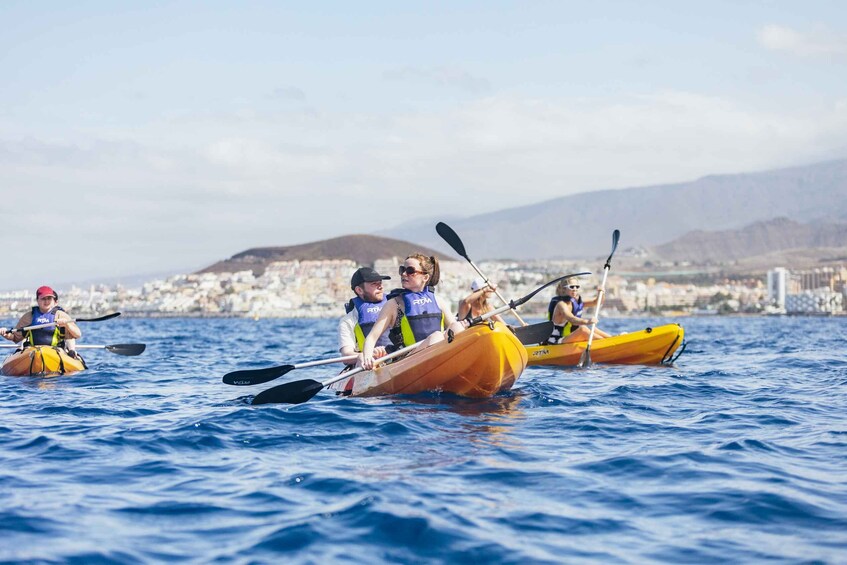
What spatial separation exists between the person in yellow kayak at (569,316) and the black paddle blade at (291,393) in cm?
672

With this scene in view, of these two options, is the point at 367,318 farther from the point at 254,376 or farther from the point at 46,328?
the point at 46,328

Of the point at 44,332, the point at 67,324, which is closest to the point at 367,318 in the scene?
the point at 67,324

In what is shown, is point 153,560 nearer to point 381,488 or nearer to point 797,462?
point 381,488

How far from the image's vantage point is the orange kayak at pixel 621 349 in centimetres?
1828

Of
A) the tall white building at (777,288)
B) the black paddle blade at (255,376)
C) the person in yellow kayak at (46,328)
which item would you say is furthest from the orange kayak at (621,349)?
the tall white building at (777,288)

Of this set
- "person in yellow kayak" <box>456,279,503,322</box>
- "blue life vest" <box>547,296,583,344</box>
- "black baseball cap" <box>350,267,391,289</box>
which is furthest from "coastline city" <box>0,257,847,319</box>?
"black baseball cap" <box>350,267,391,289</box>

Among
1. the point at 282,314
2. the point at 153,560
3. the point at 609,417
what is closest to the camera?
the point at 153,560

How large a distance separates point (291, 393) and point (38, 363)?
703cm

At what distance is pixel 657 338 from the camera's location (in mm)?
18375

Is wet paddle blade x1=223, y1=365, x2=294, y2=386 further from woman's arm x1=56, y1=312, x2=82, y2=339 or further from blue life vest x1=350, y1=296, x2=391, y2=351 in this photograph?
woman's arm x1=56, y1=312, x2=82, y2=339

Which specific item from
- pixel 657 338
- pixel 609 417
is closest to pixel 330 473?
pixel 609 417

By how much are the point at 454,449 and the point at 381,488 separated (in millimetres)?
1560

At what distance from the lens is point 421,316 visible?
1193 centimetres

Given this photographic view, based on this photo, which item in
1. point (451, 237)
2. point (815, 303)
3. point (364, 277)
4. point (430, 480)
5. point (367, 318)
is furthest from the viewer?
point (815, 303)
